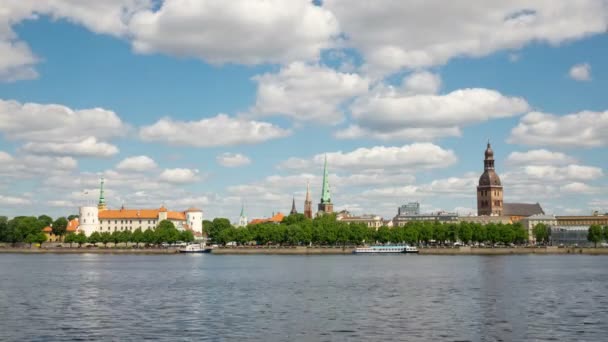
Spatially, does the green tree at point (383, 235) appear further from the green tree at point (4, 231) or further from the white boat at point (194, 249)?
the green tree at point (4, 231)

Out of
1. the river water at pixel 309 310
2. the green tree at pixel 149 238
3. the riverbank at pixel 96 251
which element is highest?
the green tree at pixel 149 238

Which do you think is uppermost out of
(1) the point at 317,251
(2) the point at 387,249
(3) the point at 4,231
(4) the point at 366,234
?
(3) the point at 4,231

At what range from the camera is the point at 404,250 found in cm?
16125

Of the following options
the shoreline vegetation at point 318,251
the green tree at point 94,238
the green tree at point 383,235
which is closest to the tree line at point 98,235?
the green tree at point 94,238

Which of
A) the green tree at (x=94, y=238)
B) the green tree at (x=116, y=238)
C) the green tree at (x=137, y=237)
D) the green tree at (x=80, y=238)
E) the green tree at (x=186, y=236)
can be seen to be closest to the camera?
the green tree at (x=137, y=237)

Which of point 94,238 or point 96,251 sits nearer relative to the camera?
point 96,251

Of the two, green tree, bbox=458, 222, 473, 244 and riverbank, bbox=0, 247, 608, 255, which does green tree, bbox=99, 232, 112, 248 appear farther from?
green tree, bbox=458, 222, 473, 244

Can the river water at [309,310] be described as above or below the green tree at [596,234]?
below

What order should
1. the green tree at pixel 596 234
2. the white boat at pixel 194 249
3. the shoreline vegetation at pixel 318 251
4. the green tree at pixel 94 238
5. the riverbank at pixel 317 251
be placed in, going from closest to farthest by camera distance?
the riverbank at pixel 317 251, the shoreline vegetation at pixel 318 251, the white boat at pixel 194 249, the green tree at pixel 596 234, the green tree at pixel 94 238

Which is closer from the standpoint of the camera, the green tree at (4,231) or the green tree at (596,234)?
the green tree at (596,234)

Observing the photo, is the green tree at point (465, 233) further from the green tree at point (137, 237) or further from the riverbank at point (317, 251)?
the green tree at point (137, 237)

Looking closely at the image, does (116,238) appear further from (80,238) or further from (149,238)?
(80,238)

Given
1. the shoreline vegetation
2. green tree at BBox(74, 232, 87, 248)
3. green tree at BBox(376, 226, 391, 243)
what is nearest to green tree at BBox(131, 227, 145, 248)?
the shoreline vegetation

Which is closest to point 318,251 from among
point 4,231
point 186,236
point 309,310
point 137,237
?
point 186,236
